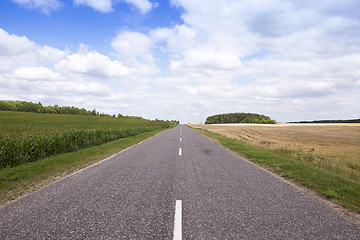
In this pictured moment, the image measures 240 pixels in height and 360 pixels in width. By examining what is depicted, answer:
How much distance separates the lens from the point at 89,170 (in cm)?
785

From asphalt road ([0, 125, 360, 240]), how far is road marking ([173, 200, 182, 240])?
2cm

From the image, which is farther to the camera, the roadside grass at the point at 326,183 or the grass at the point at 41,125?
the grass at the point at 41,125

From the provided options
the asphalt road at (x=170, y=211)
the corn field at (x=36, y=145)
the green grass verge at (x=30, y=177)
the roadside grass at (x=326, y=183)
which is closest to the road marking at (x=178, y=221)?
the asphalt road at (x=170, y=211)

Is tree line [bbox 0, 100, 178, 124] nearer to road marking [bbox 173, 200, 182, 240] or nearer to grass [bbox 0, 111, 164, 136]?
grass [bbox 0, 111, 164, 136]

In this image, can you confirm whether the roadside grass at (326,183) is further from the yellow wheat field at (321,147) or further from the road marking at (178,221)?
the road marking at (178,221)

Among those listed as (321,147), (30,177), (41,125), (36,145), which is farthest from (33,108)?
(321,147)

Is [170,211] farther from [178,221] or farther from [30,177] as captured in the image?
[30,177]

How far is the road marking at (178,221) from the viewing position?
3178mm

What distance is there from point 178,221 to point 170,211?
45cm

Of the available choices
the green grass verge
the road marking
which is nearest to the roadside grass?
the road marking

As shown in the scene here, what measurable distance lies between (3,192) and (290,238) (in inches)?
275

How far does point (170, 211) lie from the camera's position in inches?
160

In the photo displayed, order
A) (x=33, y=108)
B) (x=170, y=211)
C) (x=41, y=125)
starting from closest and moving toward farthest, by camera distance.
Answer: (x=170, y=211)
(x=41, y=125)
(x=33, y=108)

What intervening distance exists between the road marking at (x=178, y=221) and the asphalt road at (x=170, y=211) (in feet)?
0.05
